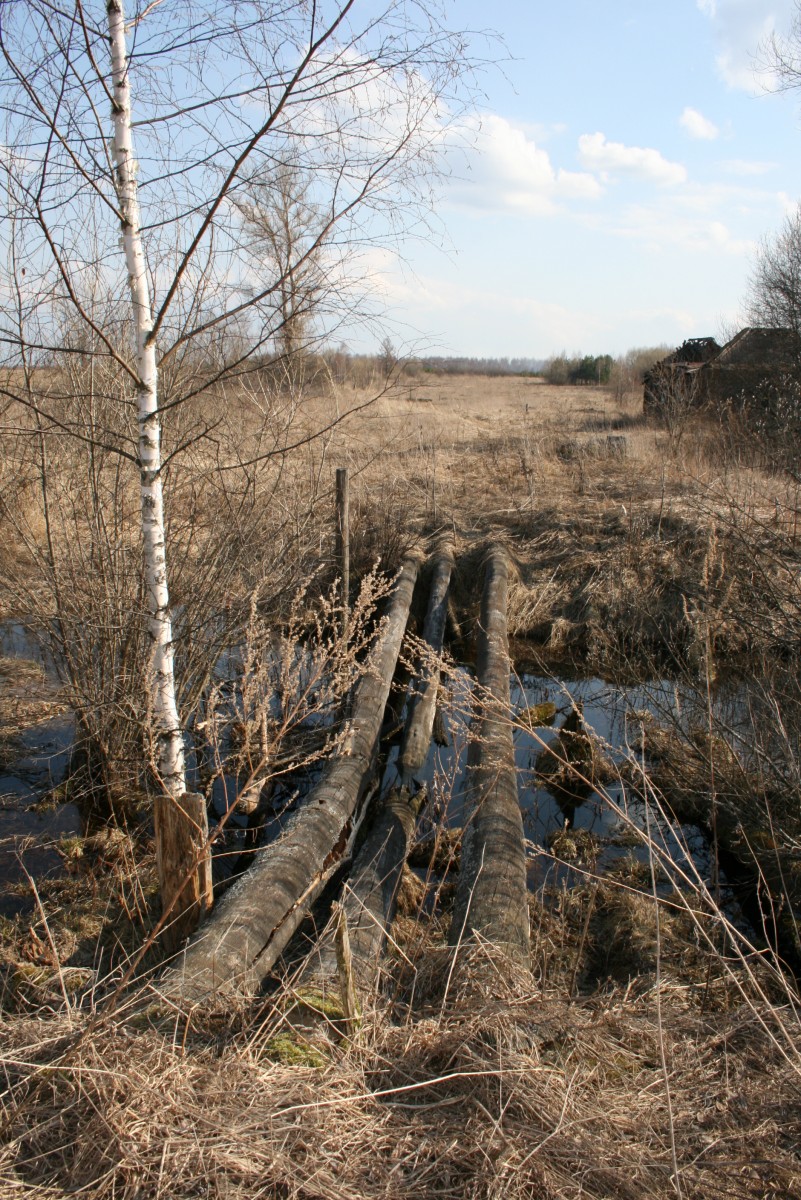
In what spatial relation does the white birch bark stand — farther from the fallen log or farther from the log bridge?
the fallen log

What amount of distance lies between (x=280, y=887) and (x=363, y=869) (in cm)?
76

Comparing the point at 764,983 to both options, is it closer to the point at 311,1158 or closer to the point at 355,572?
the point at 311,1158

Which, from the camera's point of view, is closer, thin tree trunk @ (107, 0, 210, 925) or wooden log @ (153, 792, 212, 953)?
thin tree trunk @ (107, 0, 210, 925)

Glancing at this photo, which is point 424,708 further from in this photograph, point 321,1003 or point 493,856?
point 321,1003

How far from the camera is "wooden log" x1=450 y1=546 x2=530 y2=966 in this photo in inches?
138

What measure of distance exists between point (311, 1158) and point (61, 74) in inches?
142

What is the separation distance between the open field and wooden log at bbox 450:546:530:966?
19 centimetres

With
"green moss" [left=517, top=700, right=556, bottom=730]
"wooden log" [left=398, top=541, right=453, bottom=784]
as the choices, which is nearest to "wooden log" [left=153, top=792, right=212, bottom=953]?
"wooden log" [left=398, top=541, right=453, bottom=784]

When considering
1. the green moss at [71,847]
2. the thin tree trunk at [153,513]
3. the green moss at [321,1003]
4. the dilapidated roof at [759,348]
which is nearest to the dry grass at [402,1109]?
the green moss at [321,1003]

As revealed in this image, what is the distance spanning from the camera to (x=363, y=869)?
4488 mm

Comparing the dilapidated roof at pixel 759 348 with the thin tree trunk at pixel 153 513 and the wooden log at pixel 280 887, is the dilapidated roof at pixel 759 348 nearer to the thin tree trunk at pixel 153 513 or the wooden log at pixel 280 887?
the wooden log at pixel 280 887

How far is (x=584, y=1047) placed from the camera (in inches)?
108

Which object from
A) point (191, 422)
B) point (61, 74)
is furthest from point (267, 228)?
point (191, 422)

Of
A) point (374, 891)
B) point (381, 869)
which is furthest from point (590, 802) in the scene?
point (374, 891)
